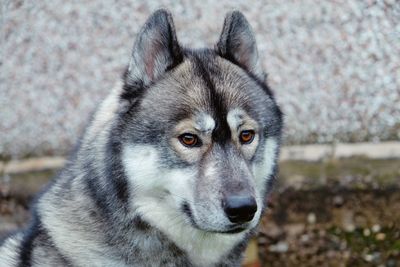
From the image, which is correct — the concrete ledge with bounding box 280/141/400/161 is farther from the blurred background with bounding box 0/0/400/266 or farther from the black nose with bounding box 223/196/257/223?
the black nose with bounding box 223/196/257/223

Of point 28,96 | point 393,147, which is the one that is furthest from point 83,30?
point 393,147

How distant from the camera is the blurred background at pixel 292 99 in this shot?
7562 mm

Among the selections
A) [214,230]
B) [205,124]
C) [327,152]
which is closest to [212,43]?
[327,152]

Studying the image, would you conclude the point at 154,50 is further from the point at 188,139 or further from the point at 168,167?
the point at 168,167

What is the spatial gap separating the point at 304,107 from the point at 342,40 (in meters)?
0.97

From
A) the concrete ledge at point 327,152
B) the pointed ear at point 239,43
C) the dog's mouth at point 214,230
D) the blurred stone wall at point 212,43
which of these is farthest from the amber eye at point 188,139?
the blurred stone wall at point 212,43

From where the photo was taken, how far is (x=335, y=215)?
24.8 ft

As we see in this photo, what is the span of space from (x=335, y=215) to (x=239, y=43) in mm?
2885

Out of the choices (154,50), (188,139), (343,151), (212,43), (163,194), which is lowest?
(343,151)

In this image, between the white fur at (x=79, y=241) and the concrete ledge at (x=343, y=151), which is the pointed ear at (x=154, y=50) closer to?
the white fur at (x=79, y=241)

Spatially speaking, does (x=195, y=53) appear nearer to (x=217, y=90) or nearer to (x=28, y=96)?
(x=217, y=90)

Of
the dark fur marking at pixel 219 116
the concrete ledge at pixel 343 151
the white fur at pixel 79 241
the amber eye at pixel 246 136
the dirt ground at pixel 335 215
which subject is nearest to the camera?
the dark fur marking at pixel 219 116

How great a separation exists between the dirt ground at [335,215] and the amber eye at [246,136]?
8.70 ft

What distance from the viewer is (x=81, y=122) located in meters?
8.32
